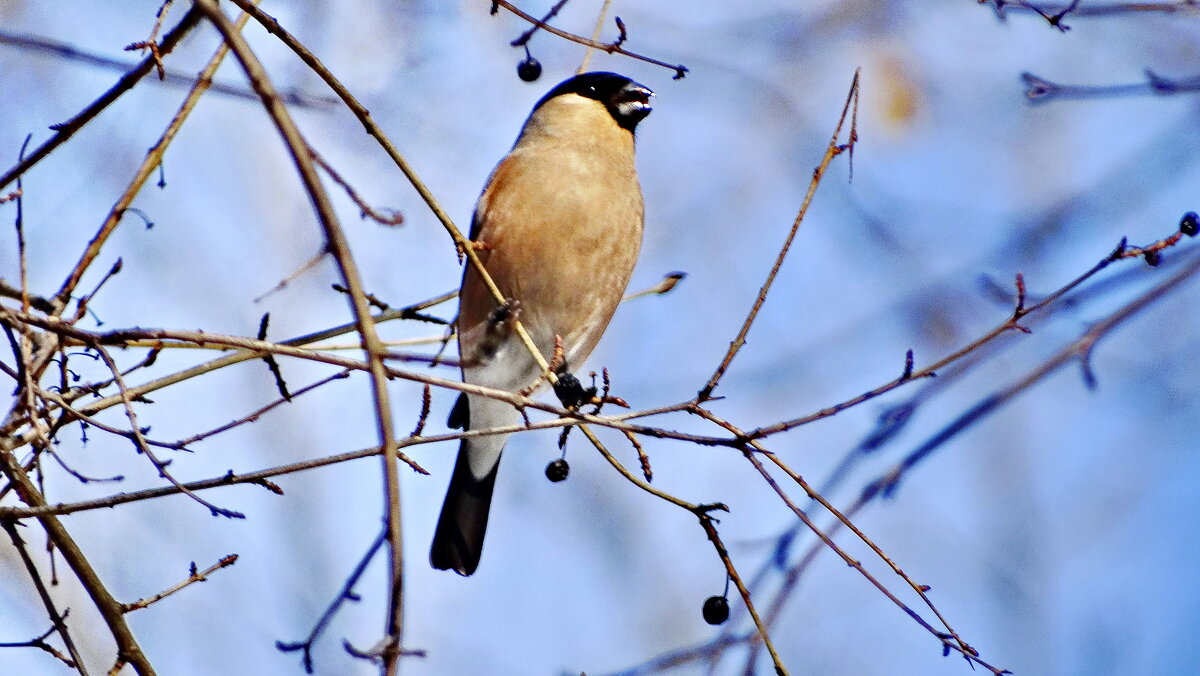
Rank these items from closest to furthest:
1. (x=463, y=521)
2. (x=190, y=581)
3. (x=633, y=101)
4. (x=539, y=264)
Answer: (x=190, y=581), (x=539, y=264), (x=463, y=521), (x=633, y=101)

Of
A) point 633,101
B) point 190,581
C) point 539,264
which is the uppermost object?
point 633,101

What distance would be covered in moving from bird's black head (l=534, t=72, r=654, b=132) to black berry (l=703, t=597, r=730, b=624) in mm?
1619

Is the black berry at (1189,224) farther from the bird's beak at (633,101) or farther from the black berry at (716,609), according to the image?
the bird's beak at (633,101)

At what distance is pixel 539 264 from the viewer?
2834 millimetres

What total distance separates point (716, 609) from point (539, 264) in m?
1.04

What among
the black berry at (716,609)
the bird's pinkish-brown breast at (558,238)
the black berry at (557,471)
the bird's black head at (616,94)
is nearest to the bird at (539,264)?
the bird's pinkish-brown breast at (558,238)

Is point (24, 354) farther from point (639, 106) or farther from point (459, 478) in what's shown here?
point (639, 106)

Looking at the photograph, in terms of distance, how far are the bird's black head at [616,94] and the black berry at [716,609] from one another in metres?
1.62

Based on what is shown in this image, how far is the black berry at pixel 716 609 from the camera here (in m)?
2.18

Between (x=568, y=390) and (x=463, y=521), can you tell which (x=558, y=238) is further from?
(x=463, y=521)

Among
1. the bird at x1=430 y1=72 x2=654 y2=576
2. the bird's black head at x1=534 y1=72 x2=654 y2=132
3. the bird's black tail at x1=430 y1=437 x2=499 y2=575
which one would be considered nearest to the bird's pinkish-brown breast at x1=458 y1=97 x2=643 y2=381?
the bird at x1=430 y1=72 x2=654 y2=576

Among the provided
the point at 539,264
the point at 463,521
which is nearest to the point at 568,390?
the point at 539,264

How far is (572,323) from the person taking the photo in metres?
2.94

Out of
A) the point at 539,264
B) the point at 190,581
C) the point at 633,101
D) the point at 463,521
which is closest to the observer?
the point at 190,581
